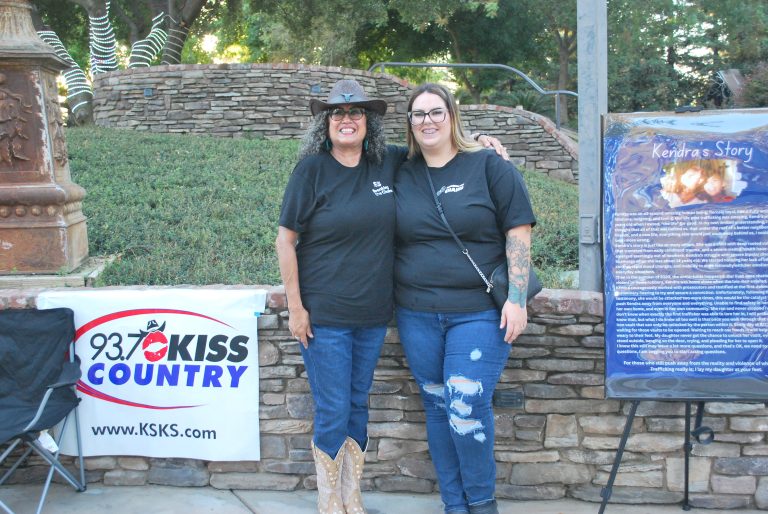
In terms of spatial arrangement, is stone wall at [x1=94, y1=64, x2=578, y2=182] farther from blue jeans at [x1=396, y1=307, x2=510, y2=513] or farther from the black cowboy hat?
blue jeans at [x1=396, y1=307, x2=510, y2=513]

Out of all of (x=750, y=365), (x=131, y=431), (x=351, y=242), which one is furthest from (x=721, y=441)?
(x=131, y=431)

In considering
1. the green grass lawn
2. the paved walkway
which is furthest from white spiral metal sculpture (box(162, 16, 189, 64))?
the paved walkway

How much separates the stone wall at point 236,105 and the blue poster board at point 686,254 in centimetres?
910

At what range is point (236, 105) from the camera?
1194 centimetres

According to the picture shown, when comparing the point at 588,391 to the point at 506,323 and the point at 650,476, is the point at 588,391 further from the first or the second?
the point at 506,323

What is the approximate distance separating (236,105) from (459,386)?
388 inches

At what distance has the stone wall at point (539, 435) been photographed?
11.3ft

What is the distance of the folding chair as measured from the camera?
3430mm

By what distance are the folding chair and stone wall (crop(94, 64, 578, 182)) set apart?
8507 mm

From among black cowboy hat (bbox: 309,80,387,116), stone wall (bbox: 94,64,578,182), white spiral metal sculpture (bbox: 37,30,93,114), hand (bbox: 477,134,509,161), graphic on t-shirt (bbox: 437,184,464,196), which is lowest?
graphic on t-shirt (bbox: 437,184,464,196)

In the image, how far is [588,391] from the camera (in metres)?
3.49

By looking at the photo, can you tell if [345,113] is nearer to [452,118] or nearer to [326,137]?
[326,137]

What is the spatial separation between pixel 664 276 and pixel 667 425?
825 millimetres

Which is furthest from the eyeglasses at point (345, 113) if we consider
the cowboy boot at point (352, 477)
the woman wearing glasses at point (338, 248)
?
the cowboy boot at point (352, 477)
